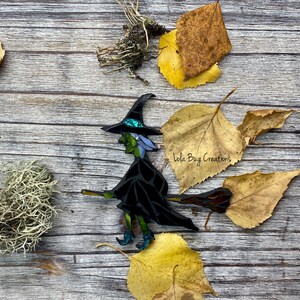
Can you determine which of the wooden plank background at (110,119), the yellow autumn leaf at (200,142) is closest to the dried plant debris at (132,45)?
the wooden plank background at (110,119)

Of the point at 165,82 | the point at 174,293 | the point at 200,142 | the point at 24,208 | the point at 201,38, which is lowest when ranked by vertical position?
the point at 174,293

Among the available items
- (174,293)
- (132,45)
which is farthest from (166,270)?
(132,45)

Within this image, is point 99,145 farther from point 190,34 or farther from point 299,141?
point 299,141

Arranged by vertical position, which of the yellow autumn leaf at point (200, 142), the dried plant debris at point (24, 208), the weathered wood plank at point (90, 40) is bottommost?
the dried plant debris at point (24, 208)

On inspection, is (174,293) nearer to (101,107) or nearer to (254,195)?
(254,195)

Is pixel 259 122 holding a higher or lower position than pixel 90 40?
lower

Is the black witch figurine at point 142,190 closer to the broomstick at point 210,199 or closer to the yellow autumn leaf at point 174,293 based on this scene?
the broomstick at point 210,199

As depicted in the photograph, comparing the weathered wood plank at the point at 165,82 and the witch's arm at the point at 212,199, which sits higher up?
the weathered wood plank at the point at 165,82

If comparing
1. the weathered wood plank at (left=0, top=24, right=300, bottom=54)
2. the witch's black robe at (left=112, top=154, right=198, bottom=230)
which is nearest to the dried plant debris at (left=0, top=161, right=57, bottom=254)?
the witch's black robe at (left=112, top=154, right=198, bottom=230)
